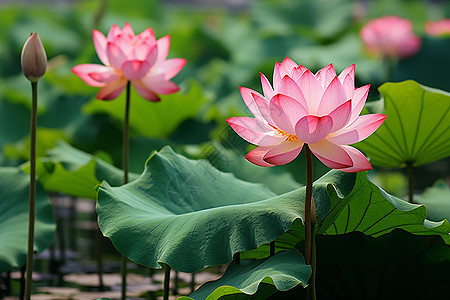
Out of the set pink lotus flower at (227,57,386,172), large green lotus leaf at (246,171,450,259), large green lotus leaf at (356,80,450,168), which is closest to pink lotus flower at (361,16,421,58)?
large green lotus leaf at (356,80,450,168)

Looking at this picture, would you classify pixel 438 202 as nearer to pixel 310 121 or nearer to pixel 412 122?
pixel 412 122

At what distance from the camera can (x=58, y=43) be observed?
4531 millimetres

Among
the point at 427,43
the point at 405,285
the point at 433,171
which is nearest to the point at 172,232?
the point at 405,285

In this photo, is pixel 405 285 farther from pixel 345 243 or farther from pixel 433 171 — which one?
pixel 433 171

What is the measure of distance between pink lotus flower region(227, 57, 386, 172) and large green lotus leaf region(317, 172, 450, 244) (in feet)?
0.49

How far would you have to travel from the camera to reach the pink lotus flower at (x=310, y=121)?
0.97 m

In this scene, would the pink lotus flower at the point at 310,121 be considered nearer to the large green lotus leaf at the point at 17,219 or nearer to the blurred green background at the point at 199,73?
the blurred green background at the point at 199,73

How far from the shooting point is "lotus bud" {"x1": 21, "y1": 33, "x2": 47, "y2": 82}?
4.02ft

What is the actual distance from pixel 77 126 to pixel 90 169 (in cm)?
119

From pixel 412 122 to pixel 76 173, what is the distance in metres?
0.85

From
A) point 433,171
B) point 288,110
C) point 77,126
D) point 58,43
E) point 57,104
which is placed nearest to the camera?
point 288,110

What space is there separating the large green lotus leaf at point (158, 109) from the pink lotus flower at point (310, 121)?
1.39m

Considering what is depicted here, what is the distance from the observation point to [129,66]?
1465 millimetres

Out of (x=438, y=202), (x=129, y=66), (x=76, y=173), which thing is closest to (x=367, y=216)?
(x=438, y=202)
